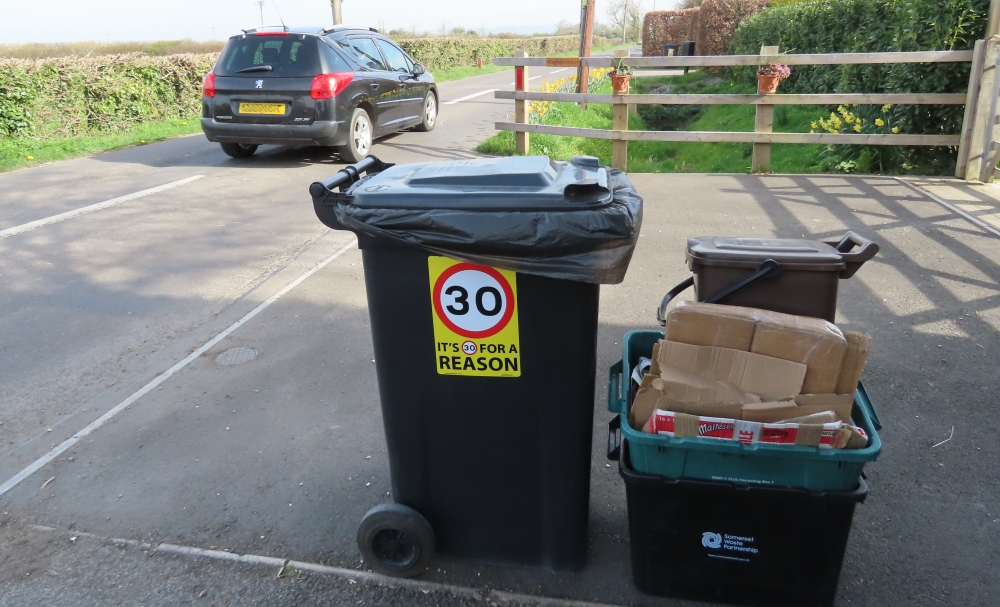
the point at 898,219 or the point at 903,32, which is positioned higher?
the point at 903,32

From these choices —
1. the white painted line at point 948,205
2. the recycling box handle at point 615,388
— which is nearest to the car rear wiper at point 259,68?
the white painted line at point 948,205

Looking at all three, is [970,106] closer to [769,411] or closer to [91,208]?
[769,411]

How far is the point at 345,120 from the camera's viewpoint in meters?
9.96

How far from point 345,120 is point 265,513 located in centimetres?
778

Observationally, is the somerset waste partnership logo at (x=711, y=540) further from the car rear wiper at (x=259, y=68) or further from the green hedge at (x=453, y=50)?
the green hedge at (x=453, y=50)

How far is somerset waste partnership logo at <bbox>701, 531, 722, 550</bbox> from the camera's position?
2355 mm

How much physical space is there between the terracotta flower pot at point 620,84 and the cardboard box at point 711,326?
7.59 m

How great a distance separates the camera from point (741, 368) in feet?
7.20

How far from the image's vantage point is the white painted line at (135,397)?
3301mm

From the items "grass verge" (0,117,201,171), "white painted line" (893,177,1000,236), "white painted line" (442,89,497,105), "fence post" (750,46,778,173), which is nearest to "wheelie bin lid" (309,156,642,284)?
"white painted line" (893,177,1000,236)

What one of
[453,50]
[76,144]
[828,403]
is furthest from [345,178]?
[453,50]

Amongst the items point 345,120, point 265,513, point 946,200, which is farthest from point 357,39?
point 265,513

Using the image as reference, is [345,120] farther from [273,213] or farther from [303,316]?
[303,316]

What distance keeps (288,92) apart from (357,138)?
1.17 m
